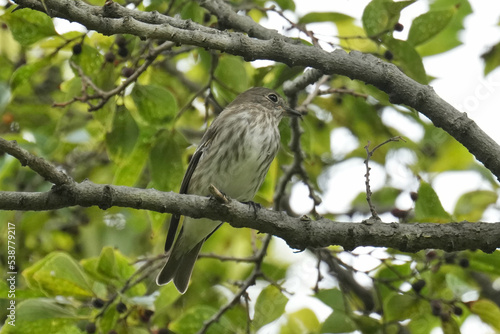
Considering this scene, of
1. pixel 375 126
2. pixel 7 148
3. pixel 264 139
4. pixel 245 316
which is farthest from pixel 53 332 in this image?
pixel 375 126

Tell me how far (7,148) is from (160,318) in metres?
3.07

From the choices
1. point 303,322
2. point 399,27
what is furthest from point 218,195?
point 303,322

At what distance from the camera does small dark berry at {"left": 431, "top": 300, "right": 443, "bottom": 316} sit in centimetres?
407

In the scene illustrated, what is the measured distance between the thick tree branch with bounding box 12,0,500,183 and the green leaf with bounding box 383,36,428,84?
0.43m

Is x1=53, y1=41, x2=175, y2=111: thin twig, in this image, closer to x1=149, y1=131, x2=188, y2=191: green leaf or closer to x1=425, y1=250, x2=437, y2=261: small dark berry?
x1=149, y1=131, x2=188, y2=191: green leaf

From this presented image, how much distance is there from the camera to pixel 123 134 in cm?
431

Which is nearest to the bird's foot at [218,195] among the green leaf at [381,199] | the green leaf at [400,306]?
the green leaf at [400,306]

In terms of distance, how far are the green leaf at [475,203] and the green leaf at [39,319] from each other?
8.83 ft

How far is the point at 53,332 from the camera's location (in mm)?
3865

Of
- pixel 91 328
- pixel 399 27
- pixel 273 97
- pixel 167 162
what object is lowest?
pixel 91 328

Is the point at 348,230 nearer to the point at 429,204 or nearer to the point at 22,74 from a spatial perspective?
the point at 429,204

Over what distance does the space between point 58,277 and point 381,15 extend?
7.92 ft

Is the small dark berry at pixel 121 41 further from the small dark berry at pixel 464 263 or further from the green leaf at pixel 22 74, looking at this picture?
the small dark berry at pixel 464 263

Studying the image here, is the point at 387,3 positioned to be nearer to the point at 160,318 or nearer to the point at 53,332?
the point at 53,332
